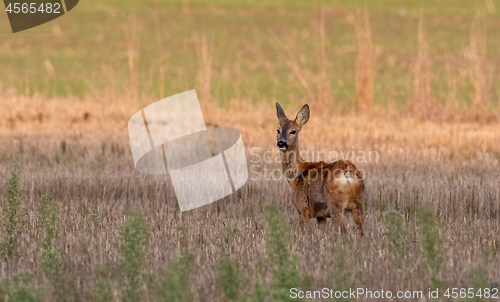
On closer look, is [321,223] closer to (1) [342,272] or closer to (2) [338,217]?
(2) [338,217]

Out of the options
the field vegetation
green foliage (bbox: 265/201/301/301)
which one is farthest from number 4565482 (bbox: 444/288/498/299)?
green foliage (bbox: 265/201/301/301)

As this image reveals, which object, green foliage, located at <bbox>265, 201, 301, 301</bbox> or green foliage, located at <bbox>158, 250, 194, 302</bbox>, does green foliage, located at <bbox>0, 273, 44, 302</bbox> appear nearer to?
green foliage, located at <bbox>158, 250, 194, 302</bbox>

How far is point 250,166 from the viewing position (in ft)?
35.7

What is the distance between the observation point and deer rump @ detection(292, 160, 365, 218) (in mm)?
6148

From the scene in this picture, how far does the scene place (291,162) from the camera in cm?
711

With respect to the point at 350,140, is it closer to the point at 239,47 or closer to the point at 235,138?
the point at 235,138

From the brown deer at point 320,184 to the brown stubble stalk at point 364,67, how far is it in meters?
10.7

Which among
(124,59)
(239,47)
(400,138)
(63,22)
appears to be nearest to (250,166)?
(400,138)

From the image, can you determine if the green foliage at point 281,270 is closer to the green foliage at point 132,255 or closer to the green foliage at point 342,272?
the green foliage at point 342,272

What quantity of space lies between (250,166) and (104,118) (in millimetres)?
6185

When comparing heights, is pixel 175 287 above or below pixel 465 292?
above

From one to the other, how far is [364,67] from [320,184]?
11.7 m

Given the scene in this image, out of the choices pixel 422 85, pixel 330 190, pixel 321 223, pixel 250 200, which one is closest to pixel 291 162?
pixel 321 223

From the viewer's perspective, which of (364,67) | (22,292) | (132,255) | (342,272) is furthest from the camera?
(364,67)
